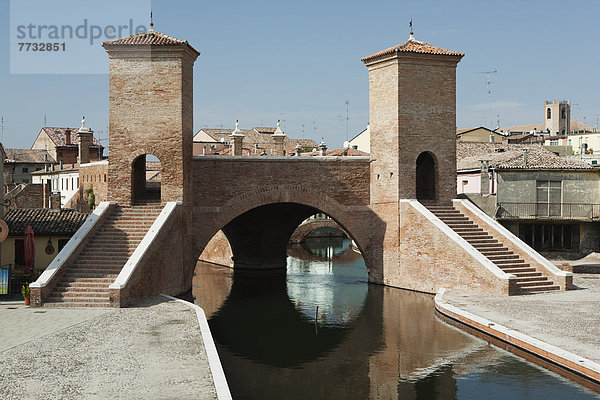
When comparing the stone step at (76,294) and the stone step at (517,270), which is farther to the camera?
the stone step at (517,270)

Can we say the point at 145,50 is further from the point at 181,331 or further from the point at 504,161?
the point at 504,161

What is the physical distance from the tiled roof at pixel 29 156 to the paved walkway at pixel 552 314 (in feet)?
167

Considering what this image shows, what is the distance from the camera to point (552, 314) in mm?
16219

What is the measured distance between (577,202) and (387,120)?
10552mm

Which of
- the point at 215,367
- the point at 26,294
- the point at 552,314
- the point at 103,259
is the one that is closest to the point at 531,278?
the point at 552,314

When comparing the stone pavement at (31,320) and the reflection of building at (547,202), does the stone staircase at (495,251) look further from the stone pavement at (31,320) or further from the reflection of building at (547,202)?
the stone pavement at (31,320)

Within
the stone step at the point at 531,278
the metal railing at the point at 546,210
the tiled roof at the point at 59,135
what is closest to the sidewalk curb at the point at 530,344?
the stone step at the point at 531,278

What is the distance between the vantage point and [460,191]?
32031 millimetres

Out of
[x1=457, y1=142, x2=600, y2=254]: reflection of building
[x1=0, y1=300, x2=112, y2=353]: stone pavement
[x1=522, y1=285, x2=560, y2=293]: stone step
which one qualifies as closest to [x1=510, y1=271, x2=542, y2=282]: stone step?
[x1=522, y1=285, x2=560, y2=293]: stone step

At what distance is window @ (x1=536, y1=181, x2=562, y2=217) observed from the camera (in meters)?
27.7

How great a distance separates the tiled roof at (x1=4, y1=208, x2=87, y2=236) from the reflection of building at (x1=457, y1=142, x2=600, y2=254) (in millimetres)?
17483

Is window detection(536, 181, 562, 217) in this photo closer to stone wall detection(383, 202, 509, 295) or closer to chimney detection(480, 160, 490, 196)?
chimney detection(480, 160, 490, 196)

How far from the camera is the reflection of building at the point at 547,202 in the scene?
90.6ft

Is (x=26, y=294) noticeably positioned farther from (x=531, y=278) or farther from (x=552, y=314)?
(x=531, y=278)
